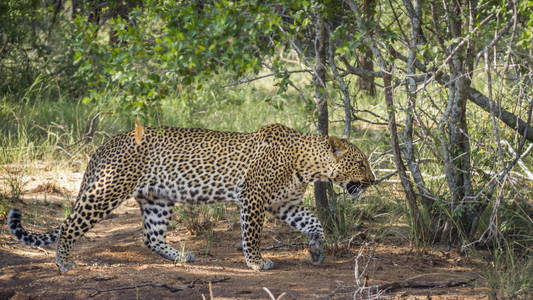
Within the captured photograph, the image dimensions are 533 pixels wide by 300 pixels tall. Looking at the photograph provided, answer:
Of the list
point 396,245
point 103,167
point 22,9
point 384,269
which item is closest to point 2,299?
point 103,167

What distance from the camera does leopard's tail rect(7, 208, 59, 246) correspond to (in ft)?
19.8

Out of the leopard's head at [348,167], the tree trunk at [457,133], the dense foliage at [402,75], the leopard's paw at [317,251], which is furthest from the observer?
the leopard's head at [348,167]

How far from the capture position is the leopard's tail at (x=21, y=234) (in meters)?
6.05

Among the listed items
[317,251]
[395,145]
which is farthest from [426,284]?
[395,145]

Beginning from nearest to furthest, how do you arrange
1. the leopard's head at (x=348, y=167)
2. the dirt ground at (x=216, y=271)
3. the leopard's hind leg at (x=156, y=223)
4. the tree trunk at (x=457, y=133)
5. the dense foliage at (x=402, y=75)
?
the dense foliage at (x=402, y=75), the dirt ground at (x=216, y=271), the tree trunk at (x=457, y=133), the leopard's head at (x=348, y=167), the leopard's hind leg at (x=156, y=223)

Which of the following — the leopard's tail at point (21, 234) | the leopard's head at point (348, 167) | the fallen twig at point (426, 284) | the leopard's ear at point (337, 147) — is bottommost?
the fallen twig at point (426, 284)

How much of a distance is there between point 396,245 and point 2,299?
3.97 meters

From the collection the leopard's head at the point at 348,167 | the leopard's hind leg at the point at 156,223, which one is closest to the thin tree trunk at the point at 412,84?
the leopard's head at the point at 348,167

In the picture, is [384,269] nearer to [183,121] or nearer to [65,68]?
[183,121]

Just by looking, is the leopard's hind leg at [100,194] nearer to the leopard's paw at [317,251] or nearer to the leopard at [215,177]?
the leopard at [215,177]

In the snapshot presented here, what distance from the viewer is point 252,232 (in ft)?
20.6

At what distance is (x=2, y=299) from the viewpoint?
5.40 meters

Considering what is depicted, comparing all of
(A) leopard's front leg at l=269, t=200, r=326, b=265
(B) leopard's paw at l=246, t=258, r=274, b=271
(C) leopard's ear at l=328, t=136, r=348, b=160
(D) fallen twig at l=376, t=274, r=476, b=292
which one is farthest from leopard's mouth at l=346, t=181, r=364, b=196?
(D) fallen twig at l=376, t=274, r=476, b=292

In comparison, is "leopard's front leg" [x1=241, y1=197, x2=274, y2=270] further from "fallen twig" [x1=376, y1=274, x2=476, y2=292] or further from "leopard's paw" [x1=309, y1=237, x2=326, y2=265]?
"fallen twig" [x1=376, y1=274, x2=476, y2=292]
